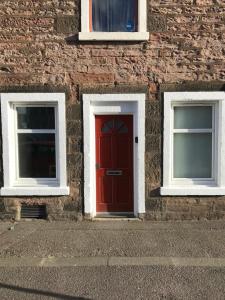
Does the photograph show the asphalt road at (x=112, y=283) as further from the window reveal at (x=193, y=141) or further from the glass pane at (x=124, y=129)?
the glass pane at (x=124, y=129)

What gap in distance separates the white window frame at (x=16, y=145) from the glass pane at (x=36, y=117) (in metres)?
0.09

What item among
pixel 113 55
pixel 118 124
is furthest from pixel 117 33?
pixel 118 124

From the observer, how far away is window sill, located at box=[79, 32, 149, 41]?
7230 millimetres

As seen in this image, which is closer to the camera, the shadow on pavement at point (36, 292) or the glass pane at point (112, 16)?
the shadow on pavement at point (36, 292)

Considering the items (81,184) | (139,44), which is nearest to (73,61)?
(139,44)

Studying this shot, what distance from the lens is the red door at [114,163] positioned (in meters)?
7.72

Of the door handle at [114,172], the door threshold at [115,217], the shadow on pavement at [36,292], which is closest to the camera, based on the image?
the shadow on pavement at [36,292]

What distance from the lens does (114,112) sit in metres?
7.56

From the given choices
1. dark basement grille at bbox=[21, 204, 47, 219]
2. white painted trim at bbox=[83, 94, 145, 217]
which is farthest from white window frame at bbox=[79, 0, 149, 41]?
dark basement grille at bbox=[21, 204, 47, 219]

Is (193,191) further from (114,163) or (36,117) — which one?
(36,117)

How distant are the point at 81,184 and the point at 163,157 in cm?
173

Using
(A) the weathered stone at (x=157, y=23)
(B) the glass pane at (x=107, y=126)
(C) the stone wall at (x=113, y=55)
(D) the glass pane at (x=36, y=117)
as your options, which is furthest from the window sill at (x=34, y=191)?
(A) the weathered stone at (x=157, y=23)

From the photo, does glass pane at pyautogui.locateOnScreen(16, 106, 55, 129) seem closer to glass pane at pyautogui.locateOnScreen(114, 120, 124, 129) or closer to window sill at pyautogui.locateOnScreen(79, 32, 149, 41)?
glass pane at pyautogui.locateOnScreen(114, 120, 124, 129)

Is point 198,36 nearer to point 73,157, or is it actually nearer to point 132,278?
point 73,157
